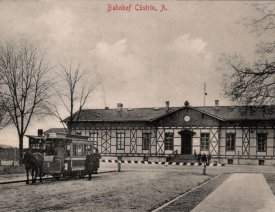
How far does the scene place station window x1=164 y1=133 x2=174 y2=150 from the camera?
1438 inches

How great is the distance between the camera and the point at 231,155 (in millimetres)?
34781

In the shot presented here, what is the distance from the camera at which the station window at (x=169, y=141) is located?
36.5 metres

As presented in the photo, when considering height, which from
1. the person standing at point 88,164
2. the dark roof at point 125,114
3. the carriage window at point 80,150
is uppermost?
the dark roof at point 125,114

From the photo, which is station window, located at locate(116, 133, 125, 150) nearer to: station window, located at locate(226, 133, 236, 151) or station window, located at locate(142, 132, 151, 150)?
station window, located at locate(142, 132, 151, 150)

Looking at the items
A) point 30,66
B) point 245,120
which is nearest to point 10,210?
point 30,66

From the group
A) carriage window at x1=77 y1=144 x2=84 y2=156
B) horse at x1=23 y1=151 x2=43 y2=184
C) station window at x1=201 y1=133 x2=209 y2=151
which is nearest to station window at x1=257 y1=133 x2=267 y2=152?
station window at x1=201 y1=133 x2=209 y2=151

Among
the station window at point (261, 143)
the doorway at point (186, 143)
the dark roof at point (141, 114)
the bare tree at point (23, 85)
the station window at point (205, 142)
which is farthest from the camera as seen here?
the doorway at point (186, 143)

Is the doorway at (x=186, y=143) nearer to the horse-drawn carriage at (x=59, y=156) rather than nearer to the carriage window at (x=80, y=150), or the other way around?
the carriage window at (x=80, y=150)

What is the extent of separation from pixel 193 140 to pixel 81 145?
18.0 metres

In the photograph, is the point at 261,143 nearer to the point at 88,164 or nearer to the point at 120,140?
the point at 120,140

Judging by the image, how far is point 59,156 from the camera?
680 inches

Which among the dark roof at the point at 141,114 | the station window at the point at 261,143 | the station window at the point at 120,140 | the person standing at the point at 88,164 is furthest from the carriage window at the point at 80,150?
the station window at the point at 261,143

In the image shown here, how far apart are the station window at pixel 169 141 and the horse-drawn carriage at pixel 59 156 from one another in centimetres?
1852

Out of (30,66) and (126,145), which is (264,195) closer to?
(30,66)
